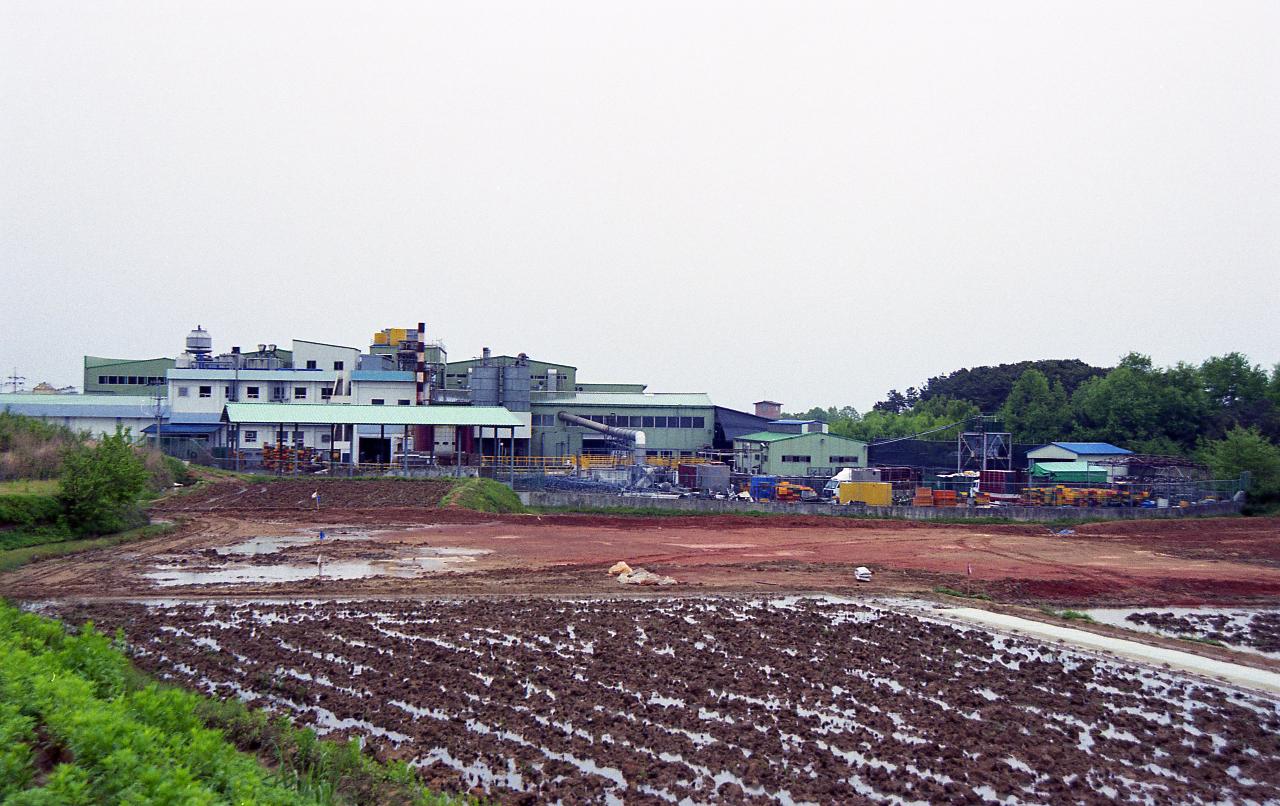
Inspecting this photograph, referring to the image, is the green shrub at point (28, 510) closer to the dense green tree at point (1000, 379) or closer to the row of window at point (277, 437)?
the row of window at point (277, 437)

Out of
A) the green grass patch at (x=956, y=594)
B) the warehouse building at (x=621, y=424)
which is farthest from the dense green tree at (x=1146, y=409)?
the green grass patch at (x=956, y=594)

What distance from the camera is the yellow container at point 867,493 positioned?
5003cm

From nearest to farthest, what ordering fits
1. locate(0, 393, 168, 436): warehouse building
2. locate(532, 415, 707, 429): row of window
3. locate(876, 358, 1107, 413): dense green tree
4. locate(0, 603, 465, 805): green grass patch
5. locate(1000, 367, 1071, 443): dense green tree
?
locate(0, 603, 465, 805): green grass patch → locate(0, 393, 168, 436): warehouse building → locate(532, 415, 707, 429): row of window → locate(1000, 367, 1071, 443): dense green tree → locate(876, 358, 1107, 413): dense green tree

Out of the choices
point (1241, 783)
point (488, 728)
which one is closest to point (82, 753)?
point (488, 728)

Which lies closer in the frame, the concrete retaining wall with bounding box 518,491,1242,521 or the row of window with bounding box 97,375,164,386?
the concrete retaining wall with bounding box 518,491,1242,521

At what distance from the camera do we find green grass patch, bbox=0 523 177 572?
26.3 meters

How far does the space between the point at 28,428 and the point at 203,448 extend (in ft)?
54.7

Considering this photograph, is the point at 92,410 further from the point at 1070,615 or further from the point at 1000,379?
the point at 1000,379

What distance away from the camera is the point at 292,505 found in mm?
45219

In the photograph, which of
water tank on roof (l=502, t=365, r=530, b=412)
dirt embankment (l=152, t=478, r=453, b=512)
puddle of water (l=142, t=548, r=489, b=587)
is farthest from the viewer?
water tank on roof (l=502, t=365, r=530, b=412)

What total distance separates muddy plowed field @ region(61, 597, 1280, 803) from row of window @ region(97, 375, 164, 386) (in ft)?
203

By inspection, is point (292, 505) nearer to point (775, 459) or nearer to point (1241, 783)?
point (775, 459)

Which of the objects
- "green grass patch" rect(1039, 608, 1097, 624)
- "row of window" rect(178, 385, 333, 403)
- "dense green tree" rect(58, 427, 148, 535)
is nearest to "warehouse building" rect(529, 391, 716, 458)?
"row of window" rect(178, 385, 333, 403)

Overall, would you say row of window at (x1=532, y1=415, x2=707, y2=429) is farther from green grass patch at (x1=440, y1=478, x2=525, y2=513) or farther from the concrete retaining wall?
the concrete retaining wall
